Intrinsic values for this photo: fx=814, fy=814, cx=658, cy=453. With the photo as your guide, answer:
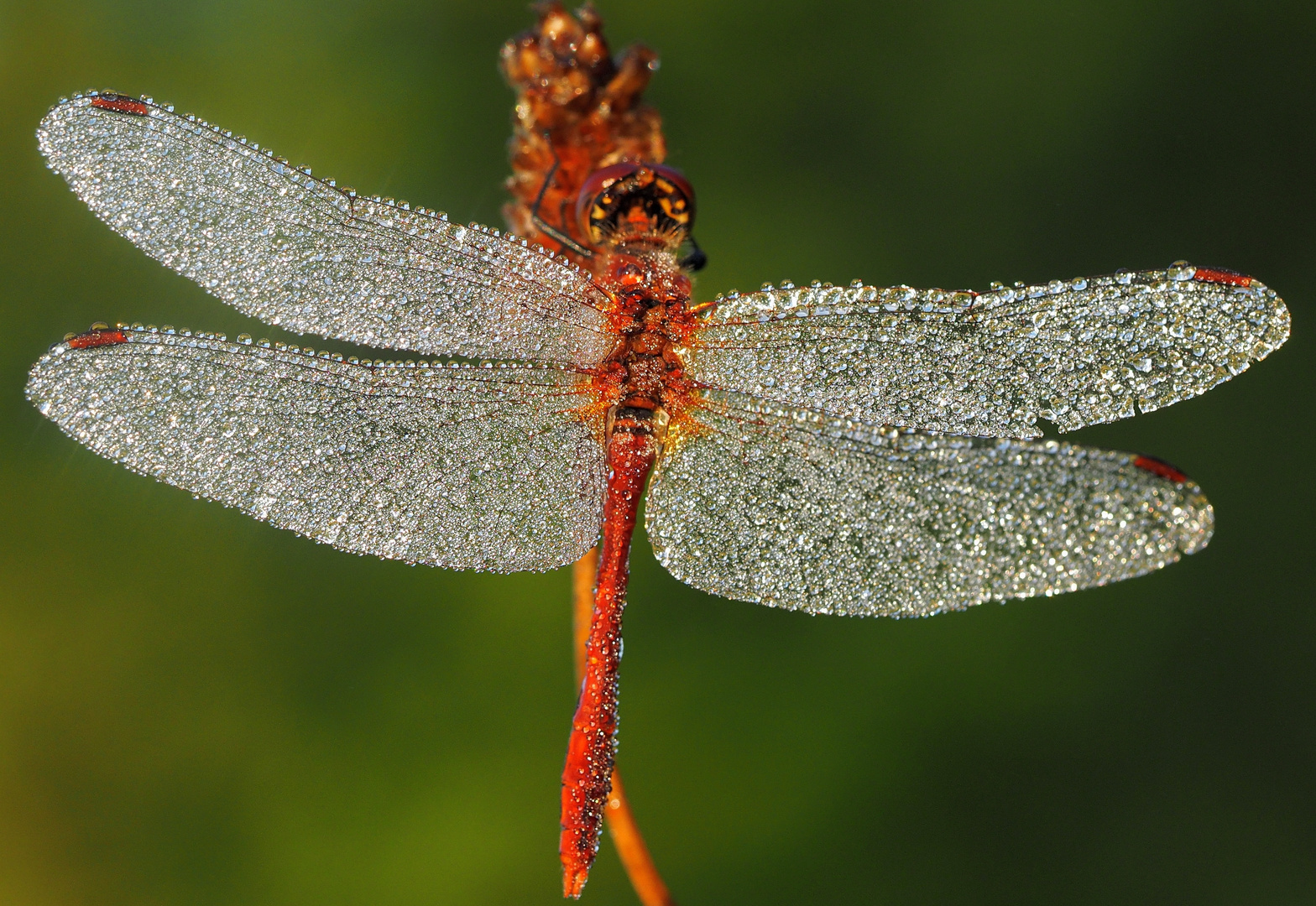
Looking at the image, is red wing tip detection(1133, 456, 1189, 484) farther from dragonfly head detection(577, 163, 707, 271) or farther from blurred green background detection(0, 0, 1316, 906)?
blurred green background detection(0, 0, 1316, 906)

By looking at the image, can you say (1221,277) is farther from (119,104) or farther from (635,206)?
(119,104)

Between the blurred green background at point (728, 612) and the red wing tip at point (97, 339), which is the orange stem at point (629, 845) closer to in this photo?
the red wing tip at point (97, 339)

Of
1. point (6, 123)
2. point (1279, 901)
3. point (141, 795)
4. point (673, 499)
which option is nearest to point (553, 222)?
point (673, 499)

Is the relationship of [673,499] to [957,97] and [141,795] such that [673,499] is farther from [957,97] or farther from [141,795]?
[957,97]

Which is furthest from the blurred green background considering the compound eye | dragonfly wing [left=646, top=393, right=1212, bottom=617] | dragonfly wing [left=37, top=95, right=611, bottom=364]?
dragonfly wing [left=646, top=393, right=1212, bottom=617]

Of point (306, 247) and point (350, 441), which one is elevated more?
point (306, 247)

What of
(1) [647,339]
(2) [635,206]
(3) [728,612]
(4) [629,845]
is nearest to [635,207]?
(2) [635,206]

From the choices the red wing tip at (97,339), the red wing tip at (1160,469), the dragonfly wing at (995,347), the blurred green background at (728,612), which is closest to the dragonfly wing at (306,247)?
the red wing tip at (97,339)
